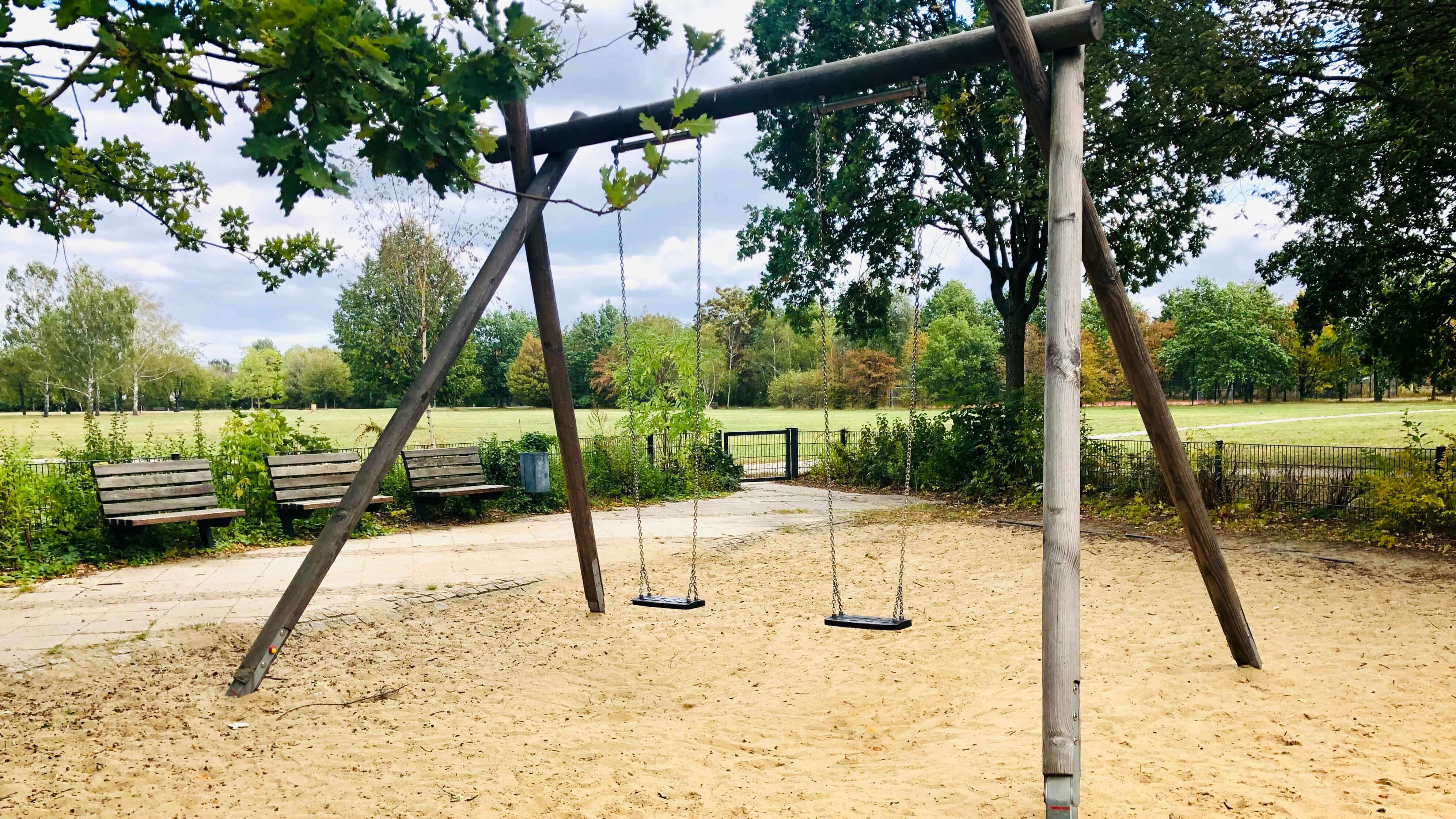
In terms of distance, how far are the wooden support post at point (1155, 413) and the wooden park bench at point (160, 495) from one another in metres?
7.81

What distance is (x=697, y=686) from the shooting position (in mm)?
Result: 4879

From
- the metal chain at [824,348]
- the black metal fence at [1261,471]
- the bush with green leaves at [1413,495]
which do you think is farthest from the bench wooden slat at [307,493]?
the bush with green leaves at [1413,495]

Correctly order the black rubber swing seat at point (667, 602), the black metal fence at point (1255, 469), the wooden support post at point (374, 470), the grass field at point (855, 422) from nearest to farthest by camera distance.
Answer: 1. the wooden support post at point (374, 470)
2. the black rubber swing seat at point (667, 602)
3. the black metal fence at point (1255, 469)
4. the grass field at point (855, 422)

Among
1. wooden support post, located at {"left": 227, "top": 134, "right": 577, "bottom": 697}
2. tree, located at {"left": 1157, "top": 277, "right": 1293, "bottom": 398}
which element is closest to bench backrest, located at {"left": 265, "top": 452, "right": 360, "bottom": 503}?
wooden support post, located at {"left": 227, "top": 134, "right": 577, "bottom": 697}

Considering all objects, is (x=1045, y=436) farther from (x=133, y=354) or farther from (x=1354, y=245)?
(x=133, y=354)

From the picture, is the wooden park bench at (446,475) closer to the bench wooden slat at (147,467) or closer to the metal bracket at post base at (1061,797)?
the bench wooden slat at (147,467)

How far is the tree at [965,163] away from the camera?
10.3 meters

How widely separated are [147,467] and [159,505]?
38cm

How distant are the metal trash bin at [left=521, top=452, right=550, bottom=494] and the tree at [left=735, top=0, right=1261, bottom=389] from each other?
4.48 m

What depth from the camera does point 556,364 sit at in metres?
6.03

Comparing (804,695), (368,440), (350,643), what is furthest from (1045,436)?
(368,440)

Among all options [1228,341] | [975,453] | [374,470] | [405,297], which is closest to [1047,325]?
[374,470]

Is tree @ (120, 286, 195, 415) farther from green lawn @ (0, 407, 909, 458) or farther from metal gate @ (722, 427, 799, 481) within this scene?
metal gate @ (722, 427, 799, 481)

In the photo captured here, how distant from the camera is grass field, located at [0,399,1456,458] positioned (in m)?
20.7
